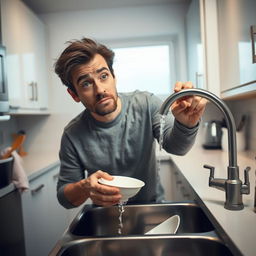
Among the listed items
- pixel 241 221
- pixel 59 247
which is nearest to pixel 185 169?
pixel 241 221

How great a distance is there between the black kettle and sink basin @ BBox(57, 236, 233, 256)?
5.49ft

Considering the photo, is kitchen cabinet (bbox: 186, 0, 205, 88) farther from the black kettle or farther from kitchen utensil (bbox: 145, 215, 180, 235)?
kitchen utensil (bbox: 145, 215, 180, 235)

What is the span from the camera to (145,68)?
2.73m

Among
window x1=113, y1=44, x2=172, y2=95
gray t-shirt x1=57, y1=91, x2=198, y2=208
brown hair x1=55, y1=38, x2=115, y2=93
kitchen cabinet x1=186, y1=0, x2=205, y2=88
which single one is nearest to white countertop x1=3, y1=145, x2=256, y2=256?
gray t-shirt x1=57, y1=91, x2=198, y2=208

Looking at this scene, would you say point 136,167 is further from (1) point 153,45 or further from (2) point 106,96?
(1) point 153,45

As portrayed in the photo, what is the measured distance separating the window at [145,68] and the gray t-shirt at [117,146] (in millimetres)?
1541

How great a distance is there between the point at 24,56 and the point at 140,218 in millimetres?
1682

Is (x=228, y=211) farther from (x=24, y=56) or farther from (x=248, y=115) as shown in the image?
(x=24, y=56)

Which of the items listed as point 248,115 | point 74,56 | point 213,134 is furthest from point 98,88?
point 213,134

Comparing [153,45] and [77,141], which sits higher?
[153,45]

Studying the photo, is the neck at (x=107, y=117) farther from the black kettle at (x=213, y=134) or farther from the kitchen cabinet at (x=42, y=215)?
the black kettle at (x=213, y=134)

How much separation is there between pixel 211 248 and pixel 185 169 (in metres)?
0.88

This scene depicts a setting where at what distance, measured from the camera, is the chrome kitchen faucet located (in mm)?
758

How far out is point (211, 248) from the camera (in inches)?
29.3
